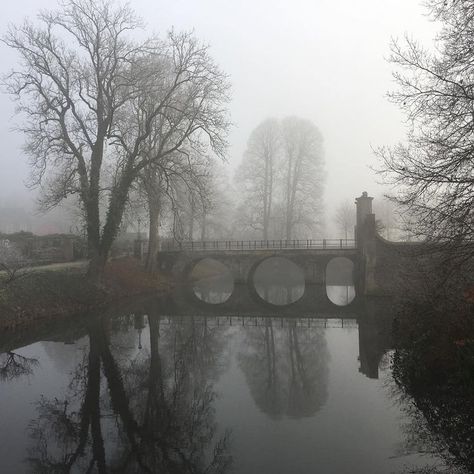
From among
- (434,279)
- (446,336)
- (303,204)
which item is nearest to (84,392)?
(446,336)

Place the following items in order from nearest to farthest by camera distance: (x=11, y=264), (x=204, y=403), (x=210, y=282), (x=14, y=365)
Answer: (x=204, y=403) < (x=14, y=365) < (x=11, y=264) < (x=210, y=282)

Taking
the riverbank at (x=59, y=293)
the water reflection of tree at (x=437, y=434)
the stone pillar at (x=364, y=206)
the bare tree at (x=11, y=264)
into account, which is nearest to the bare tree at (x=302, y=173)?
the stone pillar at (x=364, y=206)

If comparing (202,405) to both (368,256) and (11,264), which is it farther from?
(368,256)

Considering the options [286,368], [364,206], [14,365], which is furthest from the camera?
[364,206]

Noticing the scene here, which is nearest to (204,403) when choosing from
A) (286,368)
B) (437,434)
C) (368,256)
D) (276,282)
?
(286,368)

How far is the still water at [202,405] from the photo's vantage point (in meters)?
7.51

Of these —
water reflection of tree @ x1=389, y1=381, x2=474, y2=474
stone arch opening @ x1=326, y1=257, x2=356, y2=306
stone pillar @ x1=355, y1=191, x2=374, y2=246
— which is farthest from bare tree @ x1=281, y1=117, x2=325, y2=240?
water reflection of tree @ x1=389, y1=381, x2=474, y2=474

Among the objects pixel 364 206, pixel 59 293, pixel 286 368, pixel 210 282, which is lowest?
pixel 286 368

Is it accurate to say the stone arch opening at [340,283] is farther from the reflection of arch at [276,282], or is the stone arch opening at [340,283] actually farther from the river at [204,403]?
the river at [204,403]

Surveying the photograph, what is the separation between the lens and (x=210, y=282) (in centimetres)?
3956

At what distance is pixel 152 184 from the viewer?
23.3 m

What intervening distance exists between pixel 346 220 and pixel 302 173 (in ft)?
53.1

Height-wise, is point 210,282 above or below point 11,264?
below

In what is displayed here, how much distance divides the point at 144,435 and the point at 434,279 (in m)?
8.37
